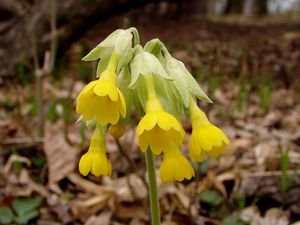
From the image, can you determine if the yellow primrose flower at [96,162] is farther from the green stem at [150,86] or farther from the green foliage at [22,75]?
the green foliage at [22,75]

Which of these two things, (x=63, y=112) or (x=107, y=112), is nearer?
(x=107, y=112)

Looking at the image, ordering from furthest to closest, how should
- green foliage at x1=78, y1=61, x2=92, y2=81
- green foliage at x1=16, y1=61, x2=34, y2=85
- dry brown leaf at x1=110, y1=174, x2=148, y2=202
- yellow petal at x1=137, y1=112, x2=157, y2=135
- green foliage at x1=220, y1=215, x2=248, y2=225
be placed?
green foliage at x1=78, y1=61, x2=92, y2=81 → green foliage at x1=16, y1=61, x2=34, y2=85 → dry brown leaf at x1=110, y1=174, x2=148, y2=202 → green foliage at x1=220, y1=215, x2=248, y2=225 → yellow petal at x1=137, y1=112, x2=157, y2=135

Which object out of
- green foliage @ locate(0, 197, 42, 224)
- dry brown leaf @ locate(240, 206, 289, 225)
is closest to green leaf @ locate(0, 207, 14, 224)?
green foliage @ locate(0, 197, 42, 224)

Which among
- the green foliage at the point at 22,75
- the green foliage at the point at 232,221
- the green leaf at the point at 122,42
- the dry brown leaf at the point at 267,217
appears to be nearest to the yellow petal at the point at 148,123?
the green leaf at the point at 122,42

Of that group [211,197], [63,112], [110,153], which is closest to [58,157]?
[110,153]

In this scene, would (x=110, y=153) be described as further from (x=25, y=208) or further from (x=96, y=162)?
(x=96, y=162)

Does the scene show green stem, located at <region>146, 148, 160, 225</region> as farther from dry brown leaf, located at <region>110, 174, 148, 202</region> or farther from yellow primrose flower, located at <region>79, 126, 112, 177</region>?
dry brown leaf, located at <region>110, 174, 148, 202</region>
